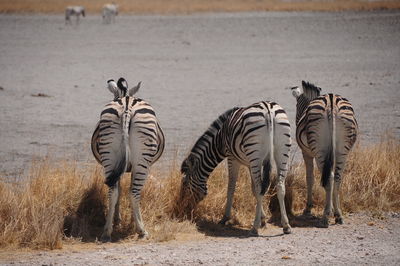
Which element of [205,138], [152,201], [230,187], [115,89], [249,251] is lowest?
[249,251]

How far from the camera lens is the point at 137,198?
652 cm

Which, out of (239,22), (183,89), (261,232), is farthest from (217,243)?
(239,22)

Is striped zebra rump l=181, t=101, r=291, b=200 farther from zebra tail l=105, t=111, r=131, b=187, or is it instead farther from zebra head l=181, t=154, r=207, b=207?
zebra tail l=105, t=111, r=131, b=187

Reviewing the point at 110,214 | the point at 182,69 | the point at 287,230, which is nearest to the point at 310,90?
the point at 287,230

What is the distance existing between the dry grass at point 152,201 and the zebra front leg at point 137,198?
0.47 ft

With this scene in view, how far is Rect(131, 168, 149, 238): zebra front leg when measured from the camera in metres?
6.49

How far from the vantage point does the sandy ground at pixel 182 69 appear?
39.8ft

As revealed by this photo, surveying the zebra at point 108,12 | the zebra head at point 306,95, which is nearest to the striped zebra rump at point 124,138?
the zebra head at point 306,95

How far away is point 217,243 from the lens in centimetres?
644

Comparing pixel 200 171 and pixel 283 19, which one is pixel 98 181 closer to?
pixel 200 171

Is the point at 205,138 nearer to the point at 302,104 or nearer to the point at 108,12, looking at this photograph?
the point at 302,104

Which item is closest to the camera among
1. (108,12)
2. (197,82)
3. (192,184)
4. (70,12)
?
(192,184)

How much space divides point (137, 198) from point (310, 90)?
3036mm

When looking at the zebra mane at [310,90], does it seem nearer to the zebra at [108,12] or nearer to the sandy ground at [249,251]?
the sandy ground at [249,251]
